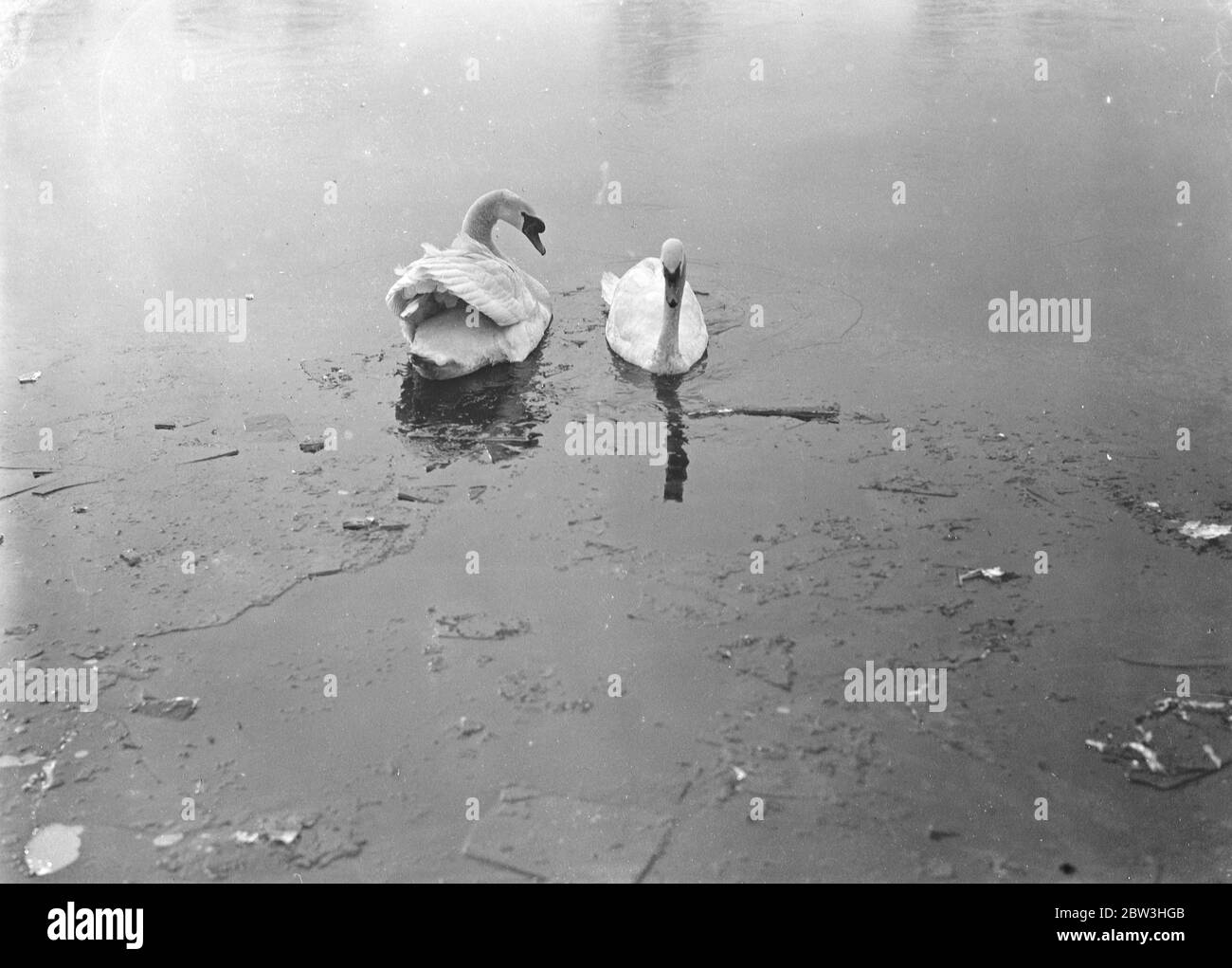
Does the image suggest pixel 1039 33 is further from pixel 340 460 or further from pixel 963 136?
pixel 340 460

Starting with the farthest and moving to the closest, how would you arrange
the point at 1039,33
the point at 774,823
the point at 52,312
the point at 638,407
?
the point at 1039,33, the point at 52,312, the point at 638,407, the point at 774,823

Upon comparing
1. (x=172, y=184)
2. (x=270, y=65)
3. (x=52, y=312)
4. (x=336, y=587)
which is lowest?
(x=336, y=587)

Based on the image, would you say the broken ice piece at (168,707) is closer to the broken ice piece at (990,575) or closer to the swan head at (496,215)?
the broken ice piece at (990,575)

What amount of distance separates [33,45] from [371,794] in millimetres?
18353

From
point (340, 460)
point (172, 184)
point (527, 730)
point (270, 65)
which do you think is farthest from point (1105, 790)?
point (270, 65)

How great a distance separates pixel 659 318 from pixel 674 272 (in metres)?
0.58

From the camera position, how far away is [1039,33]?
19500 mm

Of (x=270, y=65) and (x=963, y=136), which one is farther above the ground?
(x=270, y=65)

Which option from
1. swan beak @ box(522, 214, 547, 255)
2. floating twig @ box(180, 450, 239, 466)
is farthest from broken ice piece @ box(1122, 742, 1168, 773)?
swan beak @ box(522, 214, 547, 255)

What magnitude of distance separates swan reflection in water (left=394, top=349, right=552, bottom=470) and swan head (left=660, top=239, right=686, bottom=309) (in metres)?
1.43

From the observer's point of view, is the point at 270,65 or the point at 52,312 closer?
the point at 52,312

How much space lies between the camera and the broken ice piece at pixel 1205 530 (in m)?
8.66

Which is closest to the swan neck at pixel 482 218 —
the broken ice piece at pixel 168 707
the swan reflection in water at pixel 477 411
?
the swan reflection in water at pixel 477 411

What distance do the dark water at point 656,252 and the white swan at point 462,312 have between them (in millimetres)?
291
